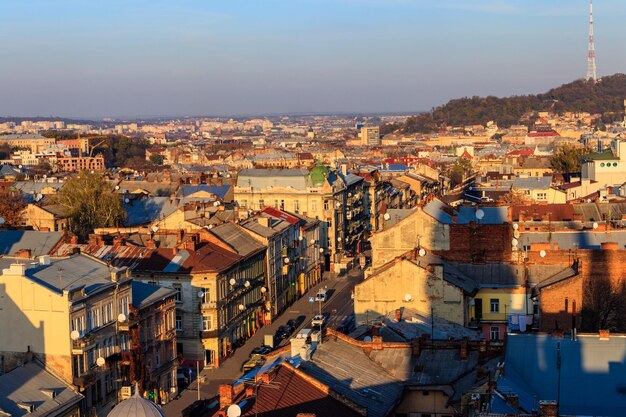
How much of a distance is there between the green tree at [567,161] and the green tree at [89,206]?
69.1 meters

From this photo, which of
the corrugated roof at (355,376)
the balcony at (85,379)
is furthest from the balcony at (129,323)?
the corrugated roof at (355,376)

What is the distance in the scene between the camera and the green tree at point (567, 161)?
5527 inches

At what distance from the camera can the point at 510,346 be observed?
34.9m

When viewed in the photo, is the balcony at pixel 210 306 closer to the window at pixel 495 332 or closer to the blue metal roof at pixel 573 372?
the window at pixel 495 332

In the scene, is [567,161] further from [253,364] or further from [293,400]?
[293,400]

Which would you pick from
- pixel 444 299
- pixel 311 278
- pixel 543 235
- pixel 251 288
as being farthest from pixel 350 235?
pixel 444 299

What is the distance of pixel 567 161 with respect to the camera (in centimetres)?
14262

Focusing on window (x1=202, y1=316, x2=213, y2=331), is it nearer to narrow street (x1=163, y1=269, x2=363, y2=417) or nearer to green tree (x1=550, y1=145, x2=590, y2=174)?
narrow street (x1=163, y1=269, x2=363, y2=417)

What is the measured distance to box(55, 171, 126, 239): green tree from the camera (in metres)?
86.5

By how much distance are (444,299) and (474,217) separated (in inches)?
585

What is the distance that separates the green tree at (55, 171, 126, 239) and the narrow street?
1684cm

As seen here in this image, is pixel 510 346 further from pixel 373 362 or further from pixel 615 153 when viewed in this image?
pixel 615 153

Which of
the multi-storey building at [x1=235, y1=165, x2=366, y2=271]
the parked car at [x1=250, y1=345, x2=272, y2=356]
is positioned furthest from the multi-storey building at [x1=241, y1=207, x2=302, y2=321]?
the multi-storey building at [x1=235, y1=165, x2=366, y2=271]

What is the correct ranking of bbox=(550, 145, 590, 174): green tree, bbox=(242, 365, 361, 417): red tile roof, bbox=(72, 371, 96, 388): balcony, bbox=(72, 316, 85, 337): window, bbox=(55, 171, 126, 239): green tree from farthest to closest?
1. bbox=(550, 145, 590, 174): green tree
2. bbox=(55, 171, 126, 239): green tree
3. bbox=(72, 316, 85, 337): window
4. bbox=(72, 371, 96, 388): balcony
5. bbox=(242, 365, 361, 417): red tile roof
